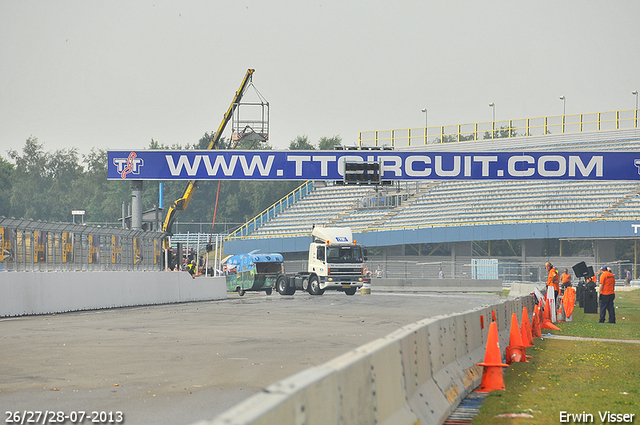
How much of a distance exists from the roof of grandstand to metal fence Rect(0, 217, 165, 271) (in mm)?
25278

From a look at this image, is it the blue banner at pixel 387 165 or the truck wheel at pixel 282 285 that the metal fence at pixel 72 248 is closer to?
the blue banner at pixel 387 165

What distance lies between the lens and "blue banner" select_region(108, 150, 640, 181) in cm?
3375

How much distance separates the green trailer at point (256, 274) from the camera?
42969 mm

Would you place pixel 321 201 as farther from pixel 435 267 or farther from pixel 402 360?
pixel 402 360

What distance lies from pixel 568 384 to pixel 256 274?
32.9 metres

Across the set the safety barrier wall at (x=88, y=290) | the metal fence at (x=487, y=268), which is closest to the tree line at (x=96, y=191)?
the metal fence at (x=487, y=268)

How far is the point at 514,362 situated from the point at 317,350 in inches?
124

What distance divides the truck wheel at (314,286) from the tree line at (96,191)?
2378 inches

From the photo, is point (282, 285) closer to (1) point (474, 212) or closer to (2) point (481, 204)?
(1) point (474, 212)

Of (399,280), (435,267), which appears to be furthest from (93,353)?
(435,267)

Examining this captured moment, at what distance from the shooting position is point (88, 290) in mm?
24984

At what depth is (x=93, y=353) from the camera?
1291 cm

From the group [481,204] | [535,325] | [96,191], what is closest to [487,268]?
[481,204]

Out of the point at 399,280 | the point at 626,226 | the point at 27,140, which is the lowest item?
the point at 399,280
